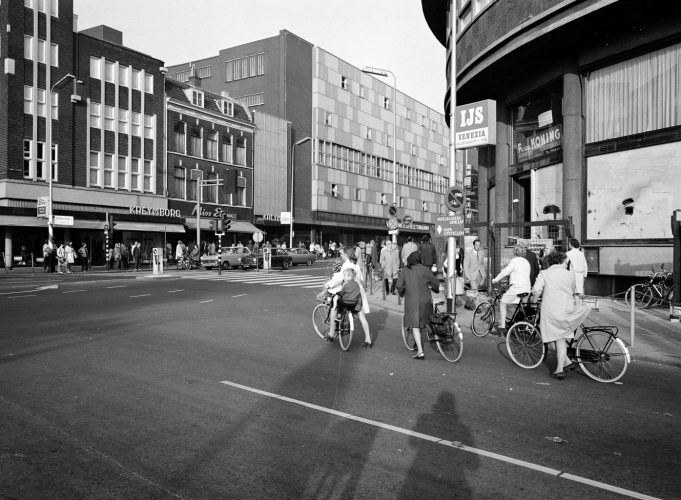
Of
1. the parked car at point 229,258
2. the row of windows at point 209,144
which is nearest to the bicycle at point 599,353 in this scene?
the parked car at point 229,258

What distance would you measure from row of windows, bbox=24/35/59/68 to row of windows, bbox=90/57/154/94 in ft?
9.57

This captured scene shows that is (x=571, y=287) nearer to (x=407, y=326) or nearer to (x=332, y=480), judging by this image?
(x=407, y=326)

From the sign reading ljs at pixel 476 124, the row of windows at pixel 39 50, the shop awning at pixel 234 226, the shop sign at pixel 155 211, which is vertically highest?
the row of windows at pixel 39 50

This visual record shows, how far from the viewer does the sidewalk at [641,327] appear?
9375 mm

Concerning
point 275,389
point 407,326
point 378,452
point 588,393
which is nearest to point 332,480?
point 378,452

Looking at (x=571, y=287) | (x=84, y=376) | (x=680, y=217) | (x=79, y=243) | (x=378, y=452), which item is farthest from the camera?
(x=79, y=243)

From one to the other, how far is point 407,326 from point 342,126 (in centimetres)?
5699

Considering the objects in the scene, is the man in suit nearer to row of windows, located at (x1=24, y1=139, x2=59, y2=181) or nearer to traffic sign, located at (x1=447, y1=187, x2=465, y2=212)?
traffic sign, located at (x1=447, y1=187, x2=465, y2=212)

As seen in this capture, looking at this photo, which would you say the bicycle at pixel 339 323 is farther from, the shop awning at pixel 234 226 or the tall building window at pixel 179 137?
the tall building window at pixel 179 137

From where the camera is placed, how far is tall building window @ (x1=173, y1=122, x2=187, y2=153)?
45.7 m

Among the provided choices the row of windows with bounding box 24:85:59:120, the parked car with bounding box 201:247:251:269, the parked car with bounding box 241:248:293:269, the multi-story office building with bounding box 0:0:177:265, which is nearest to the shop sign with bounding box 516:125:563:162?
the parked car with bounding box 241:248:293:269

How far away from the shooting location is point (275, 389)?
22.1 feet

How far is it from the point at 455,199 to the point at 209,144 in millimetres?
38189

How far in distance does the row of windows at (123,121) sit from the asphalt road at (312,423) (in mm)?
33165
